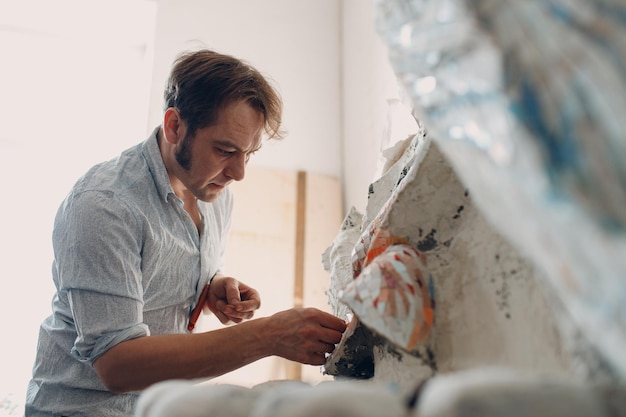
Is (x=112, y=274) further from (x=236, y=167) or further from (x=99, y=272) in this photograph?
(x=236, y=167)

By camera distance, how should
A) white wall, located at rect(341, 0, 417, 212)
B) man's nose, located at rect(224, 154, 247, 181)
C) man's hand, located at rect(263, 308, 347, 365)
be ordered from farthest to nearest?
white wall, located at rect(341, 0, 417, 212), man's nose, located at rect(224, 154, 247, 181), man's hand, located at rect(263, 308, 347, 365)

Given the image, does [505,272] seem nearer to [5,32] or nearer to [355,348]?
[355,348]

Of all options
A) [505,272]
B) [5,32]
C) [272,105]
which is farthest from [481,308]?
[5,32]

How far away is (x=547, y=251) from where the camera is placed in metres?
0.39

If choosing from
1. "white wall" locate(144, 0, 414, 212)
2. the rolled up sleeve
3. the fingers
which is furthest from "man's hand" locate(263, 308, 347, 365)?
"white wall" locate(144, 0, 414, 212)

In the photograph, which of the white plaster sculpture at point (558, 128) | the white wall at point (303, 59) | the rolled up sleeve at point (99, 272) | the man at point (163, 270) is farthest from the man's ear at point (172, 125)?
the white wall at point (303, 59)

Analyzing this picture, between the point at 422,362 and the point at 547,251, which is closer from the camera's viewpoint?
the point at 547,251

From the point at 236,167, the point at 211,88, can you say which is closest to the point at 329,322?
the point at 236,167

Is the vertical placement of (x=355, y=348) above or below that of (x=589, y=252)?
below

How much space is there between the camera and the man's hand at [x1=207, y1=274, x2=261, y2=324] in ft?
4.57

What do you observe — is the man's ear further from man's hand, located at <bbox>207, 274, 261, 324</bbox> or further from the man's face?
man's hand, located at <bbox>207, 274, 261, 324</bbox>

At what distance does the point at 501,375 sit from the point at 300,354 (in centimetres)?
67

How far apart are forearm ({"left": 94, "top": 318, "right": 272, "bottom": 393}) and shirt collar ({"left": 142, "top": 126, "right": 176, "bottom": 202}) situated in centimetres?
39

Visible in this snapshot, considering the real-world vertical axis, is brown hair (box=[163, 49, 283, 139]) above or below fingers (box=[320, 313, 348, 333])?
above
